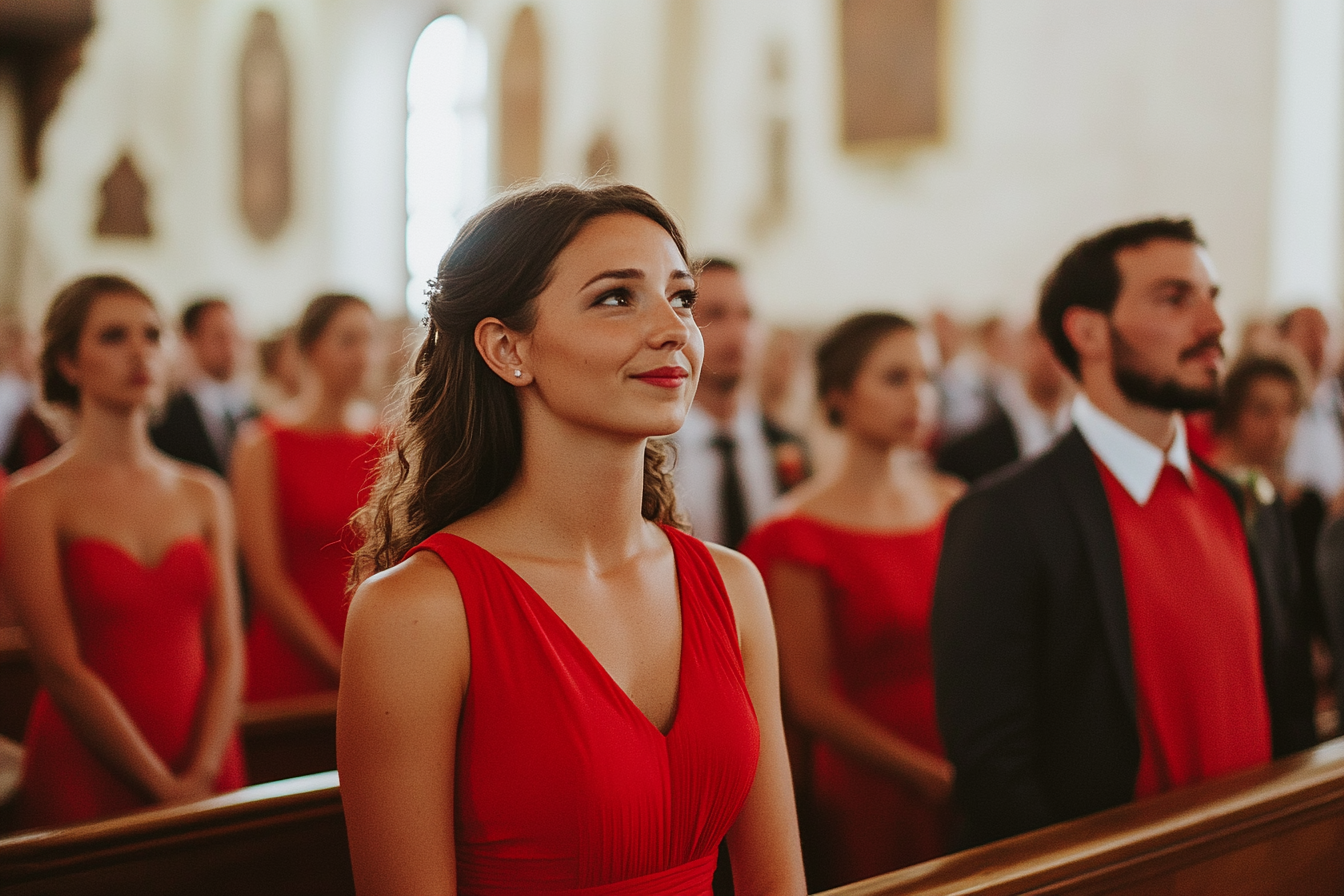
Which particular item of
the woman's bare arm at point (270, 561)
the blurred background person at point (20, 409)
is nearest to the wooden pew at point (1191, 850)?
the woman's bare arm at point (270, 561)

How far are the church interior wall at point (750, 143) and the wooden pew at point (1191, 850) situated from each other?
27.3 ft

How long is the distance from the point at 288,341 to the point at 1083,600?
684 cm

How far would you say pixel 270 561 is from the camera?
405 cm

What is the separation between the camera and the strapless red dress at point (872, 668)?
10.5 ft

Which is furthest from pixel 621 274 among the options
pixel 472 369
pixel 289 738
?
pixel 289 738

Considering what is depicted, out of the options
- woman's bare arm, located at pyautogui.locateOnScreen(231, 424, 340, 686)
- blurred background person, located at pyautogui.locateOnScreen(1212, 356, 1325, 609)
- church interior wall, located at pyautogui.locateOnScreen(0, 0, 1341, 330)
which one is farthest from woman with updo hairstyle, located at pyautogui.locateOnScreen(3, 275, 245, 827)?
church interior wall, located at pyautogui.locateOnScreen(0, 0, 1341, 330)

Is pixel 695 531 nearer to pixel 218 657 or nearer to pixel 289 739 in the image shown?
pixel 289 739

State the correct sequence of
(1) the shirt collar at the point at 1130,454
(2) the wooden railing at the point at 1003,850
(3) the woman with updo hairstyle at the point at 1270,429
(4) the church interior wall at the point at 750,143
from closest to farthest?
1. (2) the wooden railing at the point at 1003,850
2. (1) the shirt collar at the point at 1130,454
3. (3) the woman with updo hairstyle at the point at 1270,429
4. (4) the church interior wall at the point at 750,143

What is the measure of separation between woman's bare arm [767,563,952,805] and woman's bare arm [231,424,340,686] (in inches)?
59.2

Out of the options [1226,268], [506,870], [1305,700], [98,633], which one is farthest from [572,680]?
[1226,268]

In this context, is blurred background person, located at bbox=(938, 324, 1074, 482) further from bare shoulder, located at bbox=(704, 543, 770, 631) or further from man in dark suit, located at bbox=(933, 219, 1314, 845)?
bare shoulder, located at bbox=(704, 543, 770, 631)

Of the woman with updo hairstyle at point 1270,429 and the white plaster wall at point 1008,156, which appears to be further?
the white plaster wall at point 1008,156

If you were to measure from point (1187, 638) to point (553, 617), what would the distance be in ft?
4.53

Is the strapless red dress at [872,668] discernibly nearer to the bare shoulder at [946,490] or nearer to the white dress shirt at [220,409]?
the bare shoulder at [946,490]
